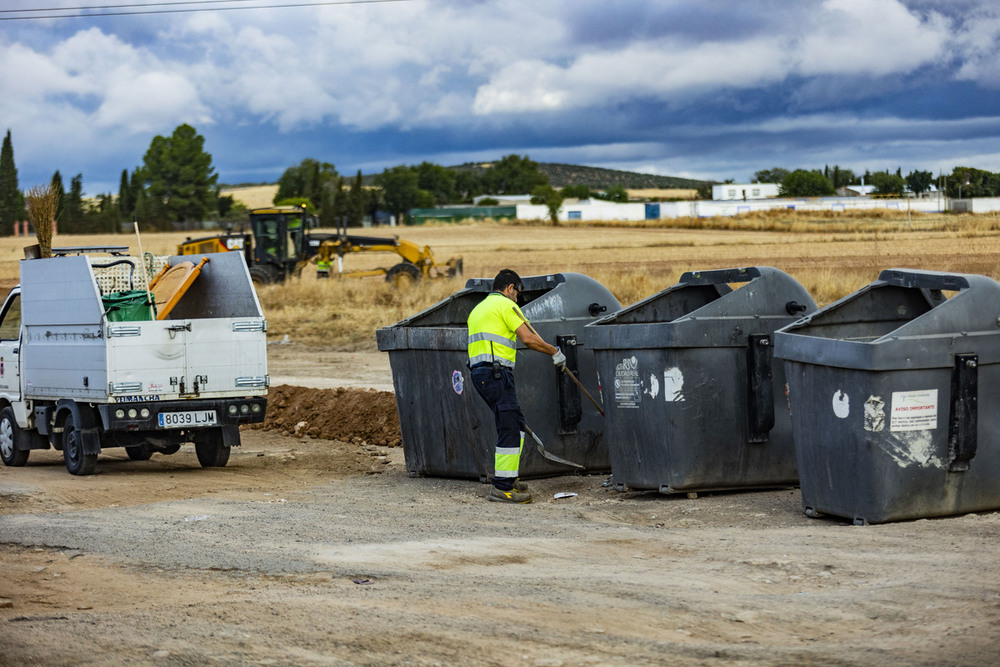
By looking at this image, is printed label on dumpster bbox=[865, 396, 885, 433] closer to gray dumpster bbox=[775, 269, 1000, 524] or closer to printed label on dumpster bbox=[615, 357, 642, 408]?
gray dumpster bbox=[775, 269, 1000, 524]

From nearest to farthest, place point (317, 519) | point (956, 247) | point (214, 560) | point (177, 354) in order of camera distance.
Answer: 1. point (214, 560)
2. point (317, 519)
3. point (177, 354)
4. point (956, 247)

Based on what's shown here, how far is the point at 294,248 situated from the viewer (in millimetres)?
34312

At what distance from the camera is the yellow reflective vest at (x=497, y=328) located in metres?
9.16

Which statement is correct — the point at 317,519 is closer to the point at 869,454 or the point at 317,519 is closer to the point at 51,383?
the point at 869,454

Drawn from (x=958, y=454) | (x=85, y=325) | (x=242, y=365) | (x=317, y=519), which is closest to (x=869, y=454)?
(x=958, y=454)

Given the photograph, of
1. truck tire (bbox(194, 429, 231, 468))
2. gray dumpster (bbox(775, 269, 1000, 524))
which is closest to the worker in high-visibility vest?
gray dumpster (bbox(775, 269, 1000, 524))

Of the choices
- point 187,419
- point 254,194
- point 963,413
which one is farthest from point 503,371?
point 254,194

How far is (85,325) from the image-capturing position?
36.4 ft

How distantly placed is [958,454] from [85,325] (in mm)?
7542

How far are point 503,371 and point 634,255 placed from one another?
4978 centimetres

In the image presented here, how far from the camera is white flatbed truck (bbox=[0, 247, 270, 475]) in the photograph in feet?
35.8

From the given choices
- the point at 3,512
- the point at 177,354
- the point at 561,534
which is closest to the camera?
the point at 561,534

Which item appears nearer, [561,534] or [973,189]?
[561,534]

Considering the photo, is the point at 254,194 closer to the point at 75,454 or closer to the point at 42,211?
the point at 42,211
